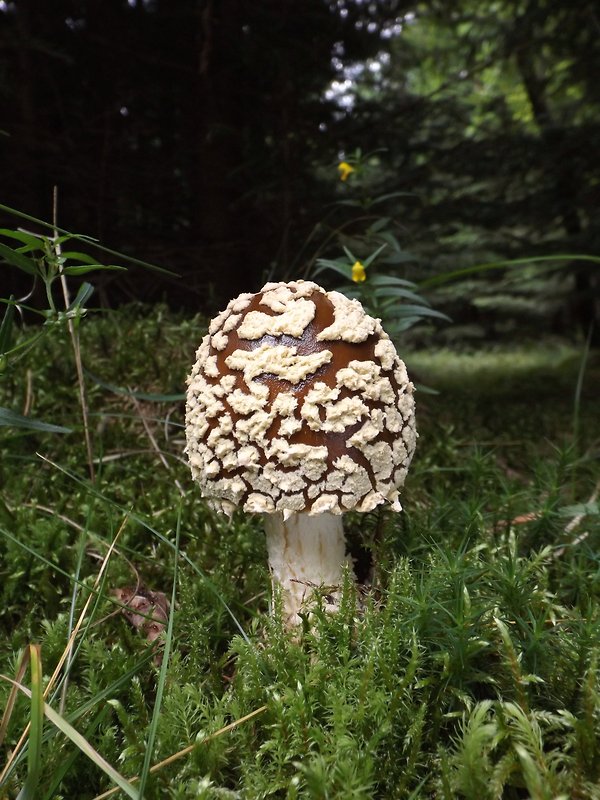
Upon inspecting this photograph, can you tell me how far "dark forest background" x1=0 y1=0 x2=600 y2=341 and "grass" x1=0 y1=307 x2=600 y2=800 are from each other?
5.44 ft

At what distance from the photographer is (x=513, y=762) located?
47.1 inches

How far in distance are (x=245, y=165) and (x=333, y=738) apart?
3177mm

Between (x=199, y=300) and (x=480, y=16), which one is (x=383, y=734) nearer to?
(x=199, y=300)

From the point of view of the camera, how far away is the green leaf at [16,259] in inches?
51.3

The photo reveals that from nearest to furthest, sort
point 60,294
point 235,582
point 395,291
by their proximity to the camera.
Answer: point 235,582 < point 395,291 < point 60,294

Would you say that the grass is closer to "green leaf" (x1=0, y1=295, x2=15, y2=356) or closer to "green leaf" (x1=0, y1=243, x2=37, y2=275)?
"green leaf" (x1=0, y1=295, x2=15, y2=356)

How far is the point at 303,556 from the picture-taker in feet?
6.03

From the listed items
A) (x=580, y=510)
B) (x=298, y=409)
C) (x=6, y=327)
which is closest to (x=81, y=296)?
(x=6, y=327)

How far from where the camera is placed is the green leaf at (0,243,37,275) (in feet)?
4.27

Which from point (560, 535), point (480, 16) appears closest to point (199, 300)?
point (560, 535)

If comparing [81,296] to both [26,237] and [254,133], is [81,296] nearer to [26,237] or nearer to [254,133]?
[26,237]

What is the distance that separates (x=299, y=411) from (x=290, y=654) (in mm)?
661

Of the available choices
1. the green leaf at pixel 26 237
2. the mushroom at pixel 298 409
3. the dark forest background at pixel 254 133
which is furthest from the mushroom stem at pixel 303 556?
the dark forest background at pixel 254 133

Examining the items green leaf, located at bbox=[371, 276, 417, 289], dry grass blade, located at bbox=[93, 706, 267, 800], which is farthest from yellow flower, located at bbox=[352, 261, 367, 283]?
dry grass blade, located at bbox=[93, 706, 267, 800]
